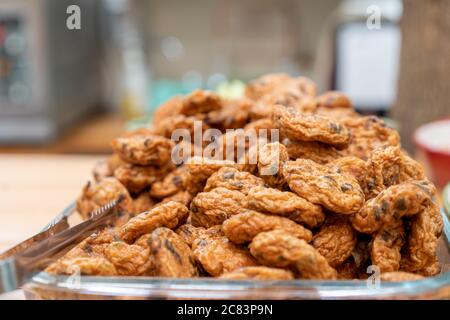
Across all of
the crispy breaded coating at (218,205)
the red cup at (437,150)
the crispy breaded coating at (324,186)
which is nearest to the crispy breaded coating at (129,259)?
the crispy breaded coating at (218,205)

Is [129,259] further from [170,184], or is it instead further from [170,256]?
[170,184]

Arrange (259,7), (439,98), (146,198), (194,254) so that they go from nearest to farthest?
(194,254) → (146,198) → (439,98) → (259,7)

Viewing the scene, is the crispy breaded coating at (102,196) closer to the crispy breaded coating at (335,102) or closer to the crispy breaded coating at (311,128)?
the crispy breaded coating at (311,128)

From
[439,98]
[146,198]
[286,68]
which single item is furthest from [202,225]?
[286,68]

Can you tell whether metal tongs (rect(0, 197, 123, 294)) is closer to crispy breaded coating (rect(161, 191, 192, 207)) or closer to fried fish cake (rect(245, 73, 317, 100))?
crispy breaded coating (rect(161, 191, 192, 207))

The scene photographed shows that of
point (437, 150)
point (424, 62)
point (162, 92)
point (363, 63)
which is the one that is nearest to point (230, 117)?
point (437, 150)

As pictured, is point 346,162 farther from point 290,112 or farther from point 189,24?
point 189,24
